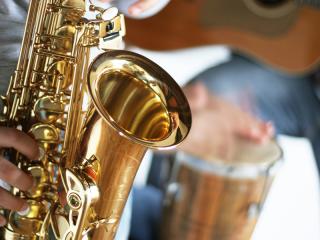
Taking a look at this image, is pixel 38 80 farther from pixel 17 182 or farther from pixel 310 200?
pixel 310 200

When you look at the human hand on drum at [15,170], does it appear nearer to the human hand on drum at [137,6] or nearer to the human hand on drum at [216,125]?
the human hand on drum at [137,6]

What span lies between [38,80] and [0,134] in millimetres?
152

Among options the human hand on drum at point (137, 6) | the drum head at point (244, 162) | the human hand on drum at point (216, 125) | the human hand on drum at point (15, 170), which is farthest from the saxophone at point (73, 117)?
the human hand on drum at point (216, 125)

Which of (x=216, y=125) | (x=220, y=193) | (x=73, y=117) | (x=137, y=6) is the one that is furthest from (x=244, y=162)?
(x=73, y=117)

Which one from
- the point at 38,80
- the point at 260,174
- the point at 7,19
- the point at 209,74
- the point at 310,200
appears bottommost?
the point at 310,200

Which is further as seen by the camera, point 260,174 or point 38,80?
point 260,174

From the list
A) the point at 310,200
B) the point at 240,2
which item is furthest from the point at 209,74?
the point at 310,200

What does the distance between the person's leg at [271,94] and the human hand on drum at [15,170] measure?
1694 mm

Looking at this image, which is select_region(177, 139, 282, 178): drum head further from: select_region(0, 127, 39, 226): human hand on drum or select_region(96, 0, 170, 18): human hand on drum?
select_region(0, 127, 39, 226): human hand on drum

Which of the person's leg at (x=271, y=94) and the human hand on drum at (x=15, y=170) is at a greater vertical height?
the human hand on drum at (x=15, y=170)

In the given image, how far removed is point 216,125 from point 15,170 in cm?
166

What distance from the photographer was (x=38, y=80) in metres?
0.95

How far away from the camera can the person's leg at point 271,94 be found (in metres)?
2.36

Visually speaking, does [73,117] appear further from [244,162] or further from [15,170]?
[244,162]
